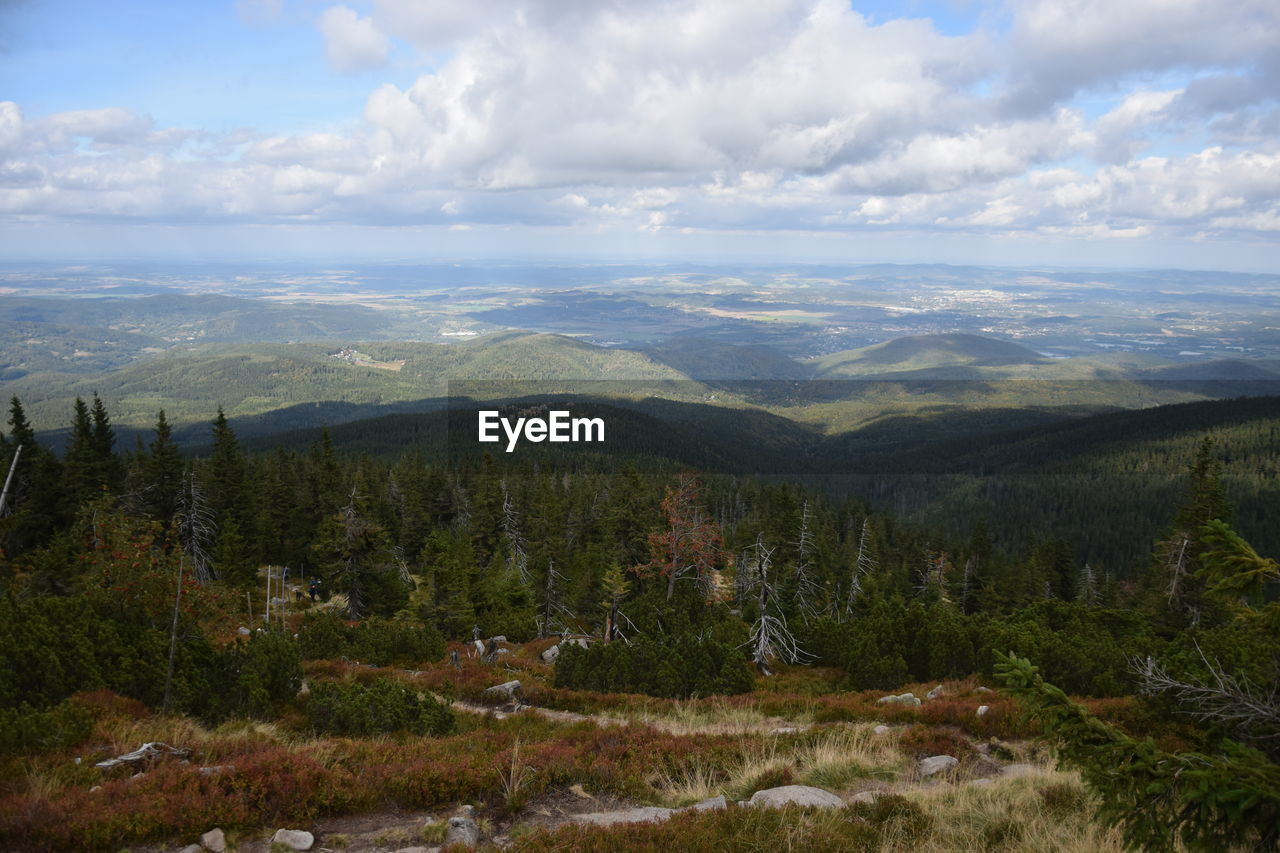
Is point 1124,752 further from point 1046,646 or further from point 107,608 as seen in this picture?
point 107,608

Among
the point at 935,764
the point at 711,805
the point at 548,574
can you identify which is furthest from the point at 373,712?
the point at 548,574

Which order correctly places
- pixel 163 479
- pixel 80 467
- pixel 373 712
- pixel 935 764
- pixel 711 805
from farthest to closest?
pixel 163 479 < pixel 80 467 < pixel 373 712 < pixel 935 764 < pixel 711 805

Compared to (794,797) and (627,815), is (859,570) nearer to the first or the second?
(794,797)

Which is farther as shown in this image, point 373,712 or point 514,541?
point 514,541

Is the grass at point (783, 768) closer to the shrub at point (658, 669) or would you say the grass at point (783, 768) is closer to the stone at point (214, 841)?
the stone at point (214, 841)

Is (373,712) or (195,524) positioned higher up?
(373,712)

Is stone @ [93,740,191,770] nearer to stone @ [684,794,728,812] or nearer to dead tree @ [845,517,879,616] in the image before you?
stone @ [684,794,728,812]
